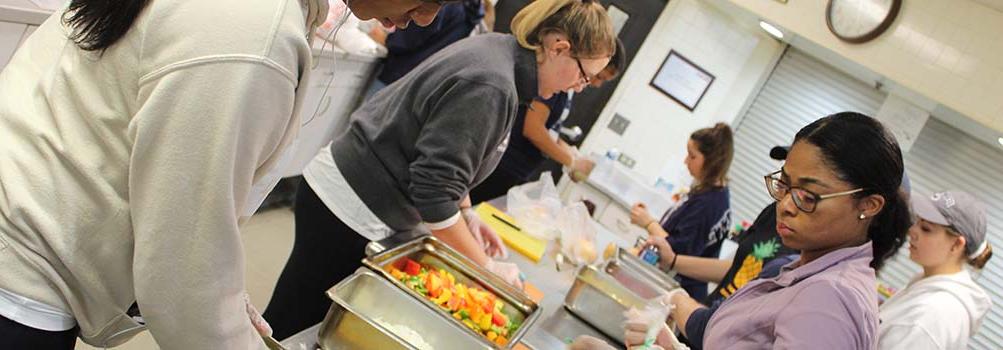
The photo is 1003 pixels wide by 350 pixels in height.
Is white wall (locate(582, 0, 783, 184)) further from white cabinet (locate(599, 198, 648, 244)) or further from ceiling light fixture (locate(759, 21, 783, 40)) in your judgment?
white cabinet (locate(599, 198, 648, 244))

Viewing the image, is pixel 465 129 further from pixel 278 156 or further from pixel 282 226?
pixel 282 226

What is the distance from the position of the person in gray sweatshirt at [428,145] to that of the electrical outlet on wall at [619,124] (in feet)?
13.9

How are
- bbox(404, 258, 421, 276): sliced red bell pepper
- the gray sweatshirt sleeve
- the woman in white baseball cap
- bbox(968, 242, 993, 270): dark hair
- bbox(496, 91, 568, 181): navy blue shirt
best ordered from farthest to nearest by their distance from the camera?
1. bbox(496, 91, 568, 181): navy blue shirt
2. bbox(968, 242, 993, 270): dark hair
3. the woman in white baseball cap
4. bbox(404, 258, 421, 276): sliced red bell pepper
5. the gray sweatshirt sleeve

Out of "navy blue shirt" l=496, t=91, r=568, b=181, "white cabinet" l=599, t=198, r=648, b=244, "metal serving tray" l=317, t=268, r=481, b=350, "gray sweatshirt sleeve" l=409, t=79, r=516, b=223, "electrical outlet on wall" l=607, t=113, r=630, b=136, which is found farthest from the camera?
"electrical outlet on wall" l=607, t=113, r=630, b=136

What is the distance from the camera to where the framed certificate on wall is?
6004 mm

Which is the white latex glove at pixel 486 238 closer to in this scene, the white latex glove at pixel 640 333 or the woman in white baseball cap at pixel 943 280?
the white latex glove at pixel 640 333

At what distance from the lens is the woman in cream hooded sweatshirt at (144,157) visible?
2.47ft

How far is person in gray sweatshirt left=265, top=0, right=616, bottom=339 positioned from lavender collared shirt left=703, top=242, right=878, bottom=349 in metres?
0.73

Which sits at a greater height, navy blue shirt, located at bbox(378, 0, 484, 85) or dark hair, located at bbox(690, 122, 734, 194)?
dark hair, located at bbox(690, 122, 734, 194)

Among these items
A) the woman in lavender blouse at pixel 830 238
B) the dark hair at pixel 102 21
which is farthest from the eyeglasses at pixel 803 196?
the dark hair at pixel 102 21

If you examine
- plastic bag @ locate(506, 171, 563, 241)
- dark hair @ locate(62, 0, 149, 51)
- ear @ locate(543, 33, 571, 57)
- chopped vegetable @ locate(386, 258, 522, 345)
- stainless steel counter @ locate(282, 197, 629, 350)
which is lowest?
stainless steel counter @ locate(282, 197, 629, 350)

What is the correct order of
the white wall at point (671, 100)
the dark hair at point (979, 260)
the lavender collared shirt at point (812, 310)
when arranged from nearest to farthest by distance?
the lavender collared shirt at point (812, 310) → the dark hair at point (979, 260) → the white wall at point (671, 100)

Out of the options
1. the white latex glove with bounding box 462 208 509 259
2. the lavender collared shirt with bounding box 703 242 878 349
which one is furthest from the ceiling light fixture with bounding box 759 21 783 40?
the lavender collared shirt with bounding box 703 242 878 349

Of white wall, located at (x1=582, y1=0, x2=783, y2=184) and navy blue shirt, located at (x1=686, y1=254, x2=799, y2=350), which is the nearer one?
navy blue shirt, located at (x1=686, y1=254, x2=799, y2=350)
